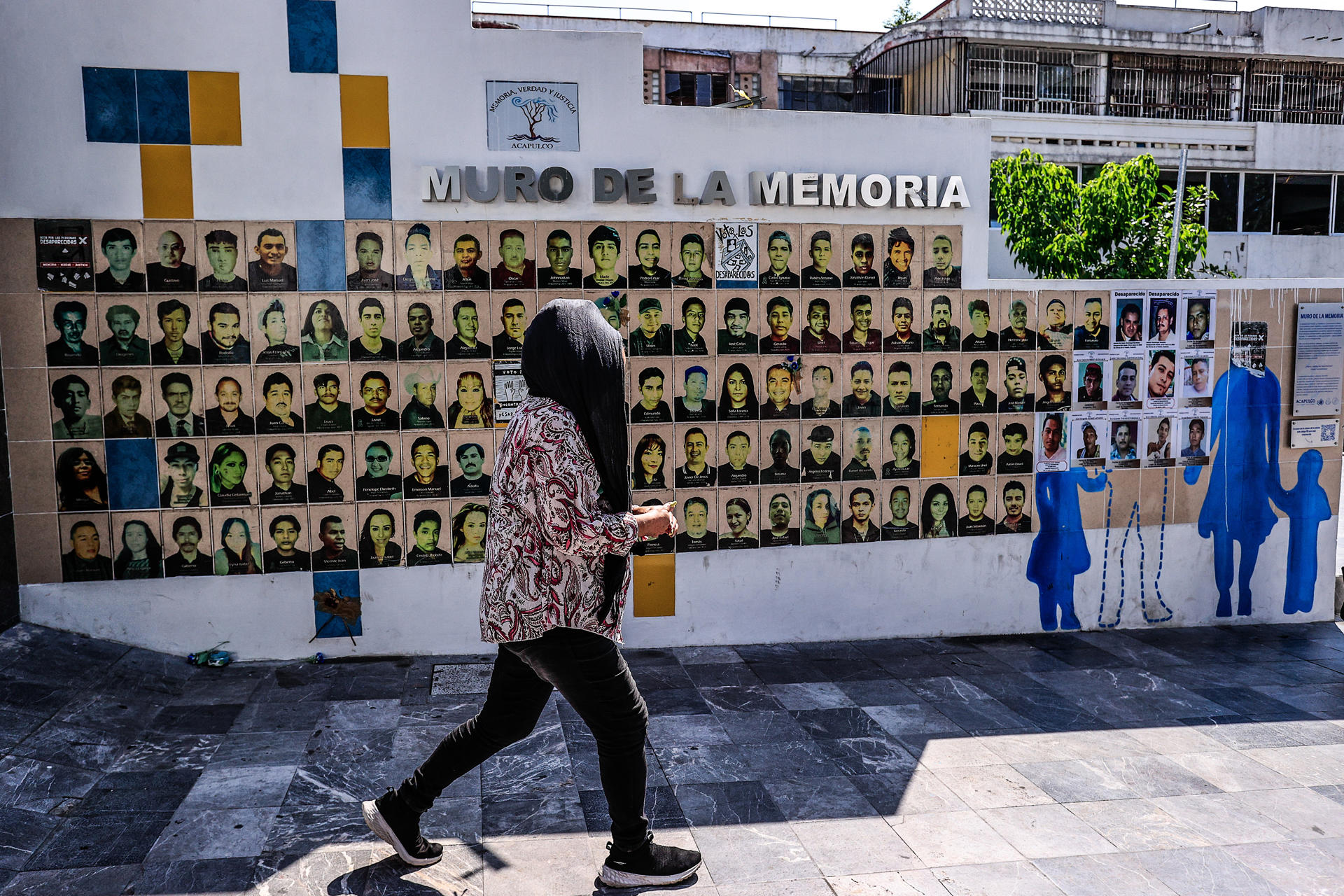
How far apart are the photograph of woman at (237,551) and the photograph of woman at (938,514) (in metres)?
4.03

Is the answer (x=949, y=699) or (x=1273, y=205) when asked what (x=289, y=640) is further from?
(x=1273, y=205)

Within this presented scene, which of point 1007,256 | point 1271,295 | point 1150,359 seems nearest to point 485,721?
point 1150,359

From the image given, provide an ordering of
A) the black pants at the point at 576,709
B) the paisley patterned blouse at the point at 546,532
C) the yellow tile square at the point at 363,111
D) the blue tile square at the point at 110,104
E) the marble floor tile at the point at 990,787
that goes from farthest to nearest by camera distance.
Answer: the yellow tile square at the point at 363,111, the blue tile square at the point at 110,104, the marble floor tile at the point at 990,787, the black pants at the point at 576,709, the paisley patterned blouse at the point at 546,532

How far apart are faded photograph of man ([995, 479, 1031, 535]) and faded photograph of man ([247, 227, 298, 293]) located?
14.9 feet

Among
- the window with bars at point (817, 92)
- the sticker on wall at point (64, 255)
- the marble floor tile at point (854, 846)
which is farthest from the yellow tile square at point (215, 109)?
the window with bars at point (817, 92)

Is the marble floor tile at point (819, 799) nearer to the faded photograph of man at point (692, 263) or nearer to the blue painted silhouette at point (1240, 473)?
the faded photograph of man at point (692, 263)

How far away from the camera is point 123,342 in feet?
17.0

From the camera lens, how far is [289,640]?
5.51 metres

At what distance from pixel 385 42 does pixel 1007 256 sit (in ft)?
40.9

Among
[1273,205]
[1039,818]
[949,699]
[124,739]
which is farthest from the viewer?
[1273,205]

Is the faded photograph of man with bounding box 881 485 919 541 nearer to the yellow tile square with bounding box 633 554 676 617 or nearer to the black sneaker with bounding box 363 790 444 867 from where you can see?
the yellow tile square with bounding box 633 554 676 617

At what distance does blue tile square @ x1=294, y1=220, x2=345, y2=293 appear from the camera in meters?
5.32

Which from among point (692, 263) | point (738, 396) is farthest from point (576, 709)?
point (692, 263)

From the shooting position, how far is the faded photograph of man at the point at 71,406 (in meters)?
5.14
